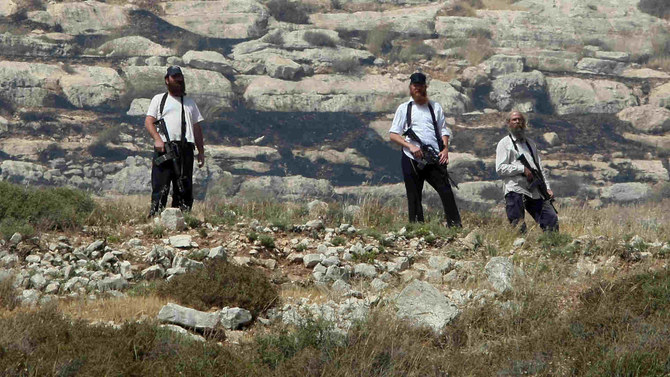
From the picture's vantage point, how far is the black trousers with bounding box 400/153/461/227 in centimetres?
1102

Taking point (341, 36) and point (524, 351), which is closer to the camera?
point (524, 351)

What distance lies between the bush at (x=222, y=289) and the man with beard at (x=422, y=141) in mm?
3569

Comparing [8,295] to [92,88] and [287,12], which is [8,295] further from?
[287,12]

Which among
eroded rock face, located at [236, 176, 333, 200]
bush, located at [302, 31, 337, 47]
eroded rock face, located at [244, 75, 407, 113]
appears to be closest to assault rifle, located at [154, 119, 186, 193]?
eroded rock face, located at [236, 176, 333, 200]

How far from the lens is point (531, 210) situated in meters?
11.0

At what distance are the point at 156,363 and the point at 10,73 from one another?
230ft

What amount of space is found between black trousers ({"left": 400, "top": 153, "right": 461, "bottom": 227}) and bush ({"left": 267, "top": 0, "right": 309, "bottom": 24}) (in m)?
72.7

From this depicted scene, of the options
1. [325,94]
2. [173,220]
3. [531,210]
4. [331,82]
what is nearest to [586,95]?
[331,82]

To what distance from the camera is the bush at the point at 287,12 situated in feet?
273

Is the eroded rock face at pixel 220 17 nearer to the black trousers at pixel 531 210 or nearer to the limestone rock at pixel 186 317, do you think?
the black trousers at pixel 531 210

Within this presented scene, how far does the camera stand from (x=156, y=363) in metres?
5.81

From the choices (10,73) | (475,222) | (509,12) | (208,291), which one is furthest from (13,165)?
(208,291)

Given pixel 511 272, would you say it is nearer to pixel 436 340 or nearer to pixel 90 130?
pixel 436 340

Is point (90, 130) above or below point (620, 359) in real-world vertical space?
below
